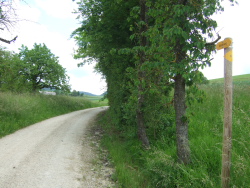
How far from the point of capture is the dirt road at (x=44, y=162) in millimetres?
3973

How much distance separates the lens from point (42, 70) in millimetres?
24703

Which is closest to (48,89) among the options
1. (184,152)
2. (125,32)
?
(125,32)

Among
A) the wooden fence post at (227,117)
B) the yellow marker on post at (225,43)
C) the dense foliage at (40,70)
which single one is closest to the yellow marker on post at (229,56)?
the wooden fence post at (227,117)

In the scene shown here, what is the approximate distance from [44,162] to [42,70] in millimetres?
22671

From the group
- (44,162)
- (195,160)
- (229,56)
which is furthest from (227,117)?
(44,162)

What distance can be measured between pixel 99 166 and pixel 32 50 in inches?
1016

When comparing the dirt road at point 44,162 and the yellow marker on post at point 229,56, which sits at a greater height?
the yellow marker on post at point 229,56

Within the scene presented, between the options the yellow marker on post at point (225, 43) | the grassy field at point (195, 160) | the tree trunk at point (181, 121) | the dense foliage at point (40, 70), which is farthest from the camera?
the dense foliage at point (40, 70)

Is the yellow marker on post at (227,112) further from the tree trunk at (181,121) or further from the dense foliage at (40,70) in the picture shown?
the dense foliage at (40,70)

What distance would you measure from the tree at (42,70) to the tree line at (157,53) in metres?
15.5

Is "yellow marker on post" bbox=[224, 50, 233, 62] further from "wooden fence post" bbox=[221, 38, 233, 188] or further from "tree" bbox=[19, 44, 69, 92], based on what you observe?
"tree" bbox=[19, 44, 69, 92]

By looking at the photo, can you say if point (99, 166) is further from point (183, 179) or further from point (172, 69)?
point (172, 69)

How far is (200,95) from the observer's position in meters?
3.66

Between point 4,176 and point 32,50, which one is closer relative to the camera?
point 4,176
